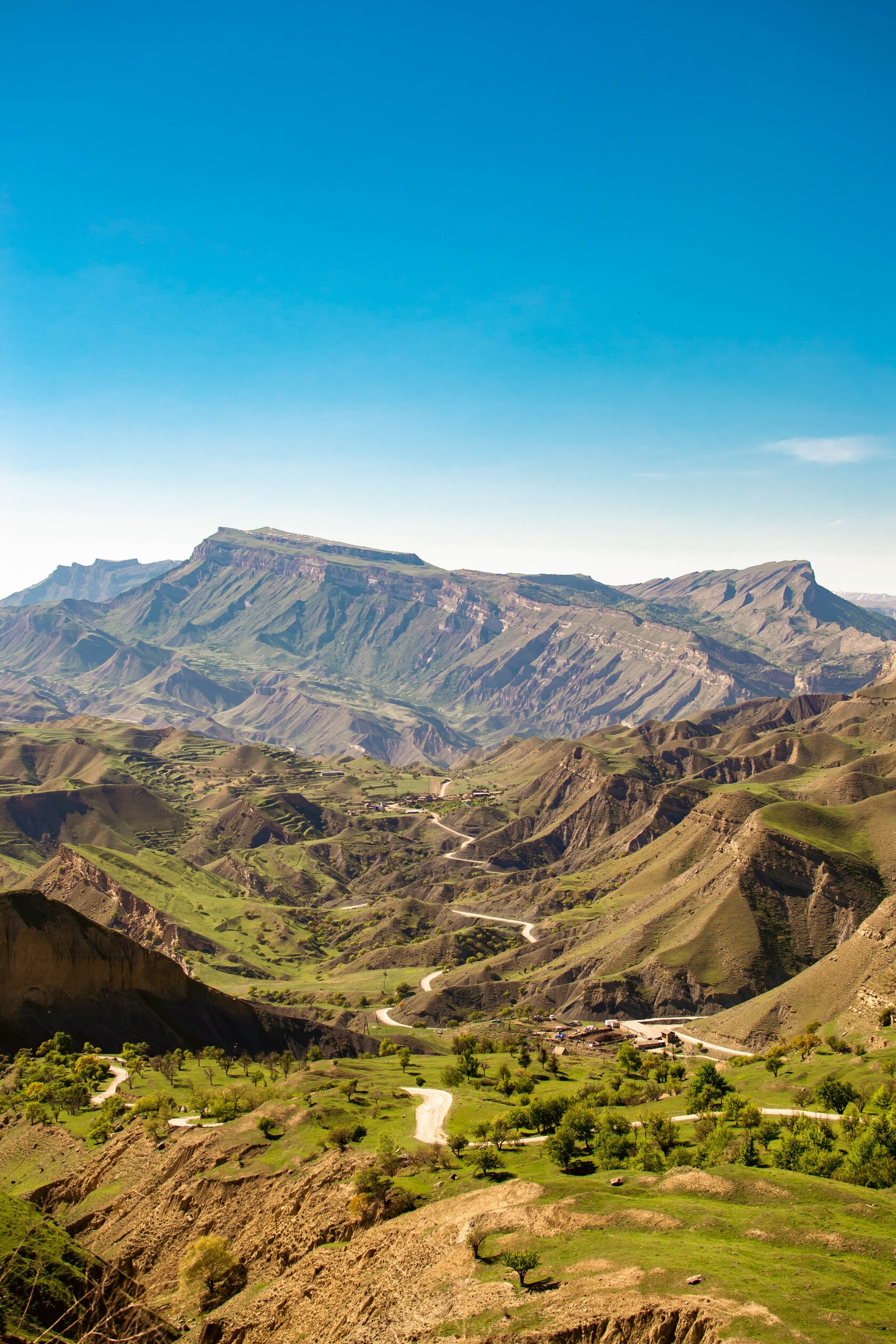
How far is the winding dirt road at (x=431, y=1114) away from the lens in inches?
3041

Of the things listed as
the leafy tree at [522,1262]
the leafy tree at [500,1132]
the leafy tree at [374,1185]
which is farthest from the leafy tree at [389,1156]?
the leafy tree at [522,1262]

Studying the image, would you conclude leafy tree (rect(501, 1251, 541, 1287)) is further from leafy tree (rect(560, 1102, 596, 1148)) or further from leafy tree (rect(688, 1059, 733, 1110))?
leafy tree (rect(688, 1059, 733, 1110))

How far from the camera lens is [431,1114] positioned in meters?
84.9

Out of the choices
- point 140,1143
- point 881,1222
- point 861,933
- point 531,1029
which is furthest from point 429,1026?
point 881,1222

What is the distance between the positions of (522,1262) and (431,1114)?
37.3 m

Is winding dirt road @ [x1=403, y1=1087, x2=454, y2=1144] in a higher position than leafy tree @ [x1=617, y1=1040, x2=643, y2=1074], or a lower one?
higher

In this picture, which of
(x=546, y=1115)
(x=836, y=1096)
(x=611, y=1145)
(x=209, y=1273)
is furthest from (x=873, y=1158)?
(x=209, y=1273)

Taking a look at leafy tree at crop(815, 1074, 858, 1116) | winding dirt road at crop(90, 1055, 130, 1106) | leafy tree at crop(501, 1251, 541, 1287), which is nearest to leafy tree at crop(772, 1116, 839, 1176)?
leafy tree at crop(815, 1074, 858, 1116)

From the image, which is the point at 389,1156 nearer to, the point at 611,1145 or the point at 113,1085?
the point at 611,1145

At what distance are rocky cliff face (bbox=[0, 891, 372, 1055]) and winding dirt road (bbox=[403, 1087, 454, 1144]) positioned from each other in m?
33.9

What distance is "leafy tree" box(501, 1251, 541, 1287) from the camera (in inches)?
1928

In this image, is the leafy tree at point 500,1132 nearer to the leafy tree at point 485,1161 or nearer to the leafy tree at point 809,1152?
the leafy tree at point 485,1161

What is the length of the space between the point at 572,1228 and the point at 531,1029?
102 meters

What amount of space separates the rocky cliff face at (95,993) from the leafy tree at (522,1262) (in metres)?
69.9
